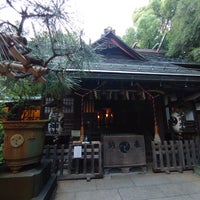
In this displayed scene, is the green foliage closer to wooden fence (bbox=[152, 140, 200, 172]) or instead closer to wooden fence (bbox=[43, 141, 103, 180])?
wooden fence (bbox=[152, 140, 200, 172])

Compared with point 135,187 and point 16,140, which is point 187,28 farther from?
point 16,140

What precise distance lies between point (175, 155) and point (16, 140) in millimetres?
4100

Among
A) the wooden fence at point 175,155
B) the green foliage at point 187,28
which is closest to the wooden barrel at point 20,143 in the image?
the wooden fence at point 175,155

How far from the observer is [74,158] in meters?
3.99

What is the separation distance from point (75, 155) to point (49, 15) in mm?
3161

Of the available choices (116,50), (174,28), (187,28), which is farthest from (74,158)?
(174,28)

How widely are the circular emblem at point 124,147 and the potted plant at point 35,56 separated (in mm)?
2277

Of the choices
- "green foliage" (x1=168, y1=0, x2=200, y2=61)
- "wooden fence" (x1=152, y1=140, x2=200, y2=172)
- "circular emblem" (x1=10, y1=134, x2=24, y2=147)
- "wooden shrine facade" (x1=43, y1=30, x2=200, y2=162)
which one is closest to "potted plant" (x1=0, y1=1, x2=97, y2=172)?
"circular emblem" (x1=10, y1=134, x2=24, y2=147)

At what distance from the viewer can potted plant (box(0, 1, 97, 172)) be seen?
1.86 meters

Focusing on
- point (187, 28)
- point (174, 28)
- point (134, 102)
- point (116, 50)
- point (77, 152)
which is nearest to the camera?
point (77, 152)

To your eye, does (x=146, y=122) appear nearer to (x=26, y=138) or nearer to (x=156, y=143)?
(x=156, y=143)

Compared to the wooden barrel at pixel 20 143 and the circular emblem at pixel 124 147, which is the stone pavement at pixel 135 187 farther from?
the wooden barrel at pixel 20 143

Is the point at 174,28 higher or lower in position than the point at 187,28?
higher

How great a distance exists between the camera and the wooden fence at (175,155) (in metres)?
4.20
